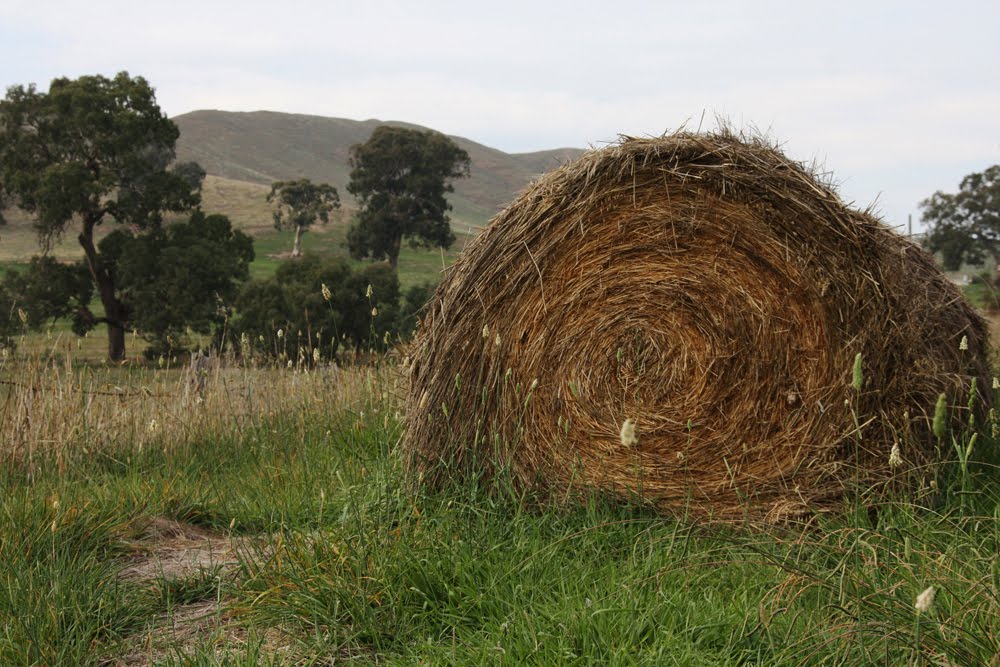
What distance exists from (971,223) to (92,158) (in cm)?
5154

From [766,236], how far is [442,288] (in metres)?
1.90

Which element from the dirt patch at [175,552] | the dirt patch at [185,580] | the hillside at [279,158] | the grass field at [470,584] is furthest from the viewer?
the hillside at [279,158]

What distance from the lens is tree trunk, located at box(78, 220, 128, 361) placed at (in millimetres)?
37000

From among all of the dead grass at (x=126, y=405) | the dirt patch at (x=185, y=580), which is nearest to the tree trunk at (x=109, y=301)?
the dead grass at (x=126, y=405)

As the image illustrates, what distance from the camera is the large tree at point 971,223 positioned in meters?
56.9

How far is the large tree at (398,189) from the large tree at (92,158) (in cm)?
2162

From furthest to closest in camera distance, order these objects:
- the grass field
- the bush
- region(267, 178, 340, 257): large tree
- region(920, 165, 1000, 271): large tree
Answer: region(267, 178, 340, 257): large tree → region(920, 165, 1000, 271): large tree → the bush → the grass field

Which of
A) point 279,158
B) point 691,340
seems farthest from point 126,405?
point 279,158

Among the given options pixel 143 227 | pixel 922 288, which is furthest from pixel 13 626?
pixel 143 227

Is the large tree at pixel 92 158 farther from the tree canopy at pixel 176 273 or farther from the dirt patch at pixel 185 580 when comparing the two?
the dirt patch at pixel 185 580

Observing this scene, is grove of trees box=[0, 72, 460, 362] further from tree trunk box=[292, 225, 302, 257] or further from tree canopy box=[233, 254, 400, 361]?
tree trunk box=[292, 225, 302, 257]

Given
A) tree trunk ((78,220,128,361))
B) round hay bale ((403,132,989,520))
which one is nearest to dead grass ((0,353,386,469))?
round hay bale ((403,132,989,520))

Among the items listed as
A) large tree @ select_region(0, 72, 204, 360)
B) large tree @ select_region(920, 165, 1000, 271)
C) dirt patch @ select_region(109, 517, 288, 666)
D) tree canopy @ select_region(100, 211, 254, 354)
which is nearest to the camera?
dirt patch @ select_region(109, 517, 288, 666)

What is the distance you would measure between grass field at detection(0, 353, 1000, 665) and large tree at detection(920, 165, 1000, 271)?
2306 inches
